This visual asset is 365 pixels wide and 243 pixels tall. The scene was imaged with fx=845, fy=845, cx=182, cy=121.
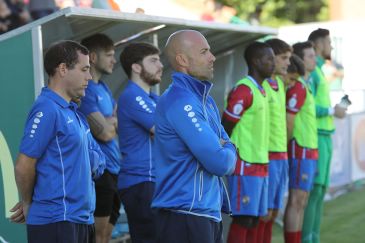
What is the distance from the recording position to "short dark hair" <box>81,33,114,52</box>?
6359 millimetres

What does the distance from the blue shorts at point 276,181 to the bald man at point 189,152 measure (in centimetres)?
236

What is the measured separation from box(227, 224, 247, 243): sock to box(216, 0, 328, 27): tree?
63.6 feet

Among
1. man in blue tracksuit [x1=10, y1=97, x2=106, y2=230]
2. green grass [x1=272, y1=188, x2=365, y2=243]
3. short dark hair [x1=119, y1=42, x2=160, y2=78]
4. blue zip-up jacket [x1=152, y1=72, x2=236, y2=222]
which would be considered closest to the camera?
blue zip-up jacket [x1=152, y1=72, x2=236, y2=222]

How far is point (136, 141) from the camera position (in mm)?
6281

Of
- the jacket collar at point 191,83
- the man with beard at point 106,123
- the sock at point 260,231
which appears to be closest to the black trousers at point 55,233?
the jacket collar at point 191,83

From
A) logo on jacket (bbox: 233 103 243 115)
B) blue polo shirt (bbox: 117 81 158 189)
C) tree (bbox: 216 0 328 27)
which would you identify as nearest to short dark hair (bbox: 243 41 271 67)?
logo on jacket (bbox: 233 103 243 115)

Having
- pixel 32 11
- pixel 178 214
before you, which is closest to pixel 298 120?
pixel 178 214

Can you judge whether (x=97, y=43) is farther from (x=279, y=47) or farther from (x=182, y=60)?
(x=182, y=60)

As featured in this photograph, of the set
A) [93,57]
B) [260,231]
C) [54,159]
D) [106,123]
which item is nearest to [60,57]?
[54,159]

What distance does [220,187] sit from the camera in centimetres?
476

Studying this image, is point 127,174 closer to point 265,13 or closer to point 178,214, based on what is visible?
point 178,214

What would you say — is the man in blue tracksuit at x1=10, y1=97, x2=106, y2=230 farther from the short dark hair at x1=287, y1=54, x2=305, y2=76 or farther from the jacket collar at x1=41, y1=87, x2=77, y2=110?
the short dark hair at x1=287, y1=54, x2=305, y2=76

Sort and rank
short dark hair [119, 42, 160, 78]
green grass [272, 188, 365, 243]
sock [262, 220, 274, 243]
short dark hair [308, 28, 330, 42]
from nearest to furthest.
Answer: short dark hair [119, 42, 160, 78]
sock [262, 220, 274, 243]
short dark hair [308, 28, 330, 42]
green grass [272, 188, 365, 243]

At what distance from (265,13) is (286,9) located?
120 cm
